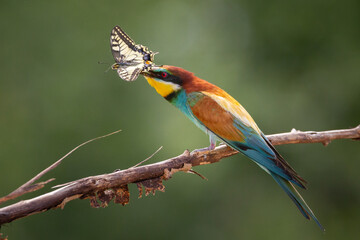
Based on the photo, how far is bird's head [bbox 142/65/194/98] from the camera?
75.8 inches

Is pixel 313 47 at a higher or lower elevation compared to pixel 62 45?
lower

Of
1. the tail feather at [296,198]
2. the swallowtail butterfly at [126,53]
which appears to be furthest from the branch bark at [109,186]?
the swallowtail butterfly at [126,53]

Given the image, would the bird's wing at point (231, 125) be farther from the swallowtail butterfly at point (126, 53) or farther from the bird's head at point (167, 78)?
the swallowtail butterfly at point (126, 53)

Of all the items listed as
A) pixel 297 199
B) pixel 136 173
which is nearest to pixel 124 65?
pixel 136 173

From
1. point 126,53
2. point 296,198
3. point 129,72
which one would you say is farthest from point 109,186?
point 296,198

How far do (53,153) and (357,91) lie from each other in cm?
305

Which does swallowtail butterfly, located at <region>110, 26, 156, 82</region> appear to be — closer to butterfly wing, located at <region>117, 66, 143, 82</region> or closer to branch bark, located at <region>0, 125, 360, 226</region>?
butterfly wing, located at <region>117, 66, 143, 82</region>

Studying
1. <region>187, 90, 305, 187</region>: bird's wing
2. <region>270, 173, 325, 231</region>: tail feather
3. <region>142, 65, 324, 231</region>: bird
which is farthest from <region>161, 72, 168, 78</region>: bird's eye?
<region>270, 173, 325, 231</region>: tail feather

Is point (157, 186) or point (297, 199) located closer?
point (157, 186)

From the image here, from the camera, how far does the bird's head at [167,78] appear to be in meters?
1.92

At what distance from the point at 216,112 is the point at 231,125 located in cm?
9

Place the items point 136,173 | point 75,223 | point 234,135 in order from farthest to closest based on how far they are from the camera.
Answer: point 75,223, point 234,135, point 136,173

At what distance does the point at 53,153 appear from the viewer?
4.27 meters

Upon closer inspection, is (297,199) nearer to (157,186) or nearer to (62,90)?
(157,186)
